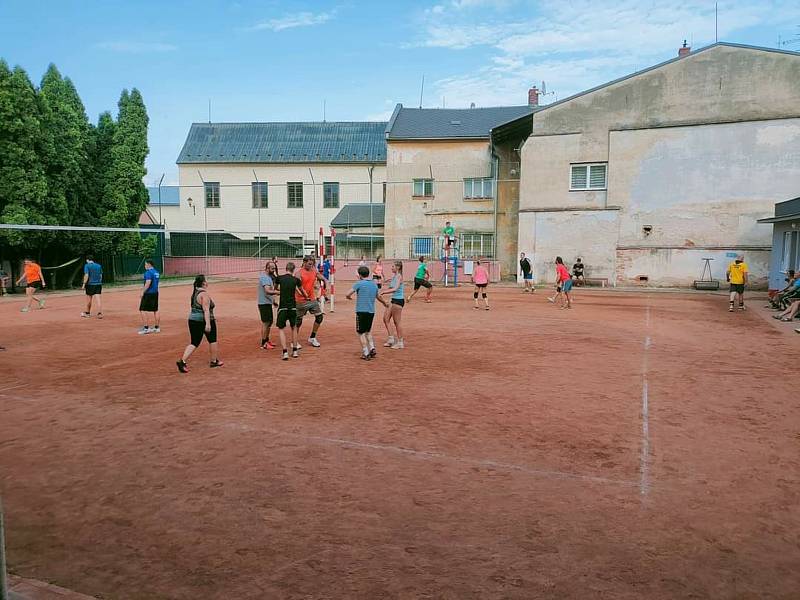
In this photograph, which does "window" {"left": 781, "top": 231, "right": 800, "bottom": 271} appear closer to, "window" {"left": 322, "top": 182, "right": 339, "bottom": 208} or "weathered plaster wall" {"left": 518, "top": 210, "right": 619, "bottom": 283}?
"weathered plaster wall" {"left": 518, "top": 210, "right": 619, "bottom": 283}

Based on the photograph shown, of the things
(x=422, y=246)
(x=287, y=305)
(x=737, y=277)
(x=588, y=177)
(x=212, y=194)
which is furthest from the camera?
(x=212, y=194)

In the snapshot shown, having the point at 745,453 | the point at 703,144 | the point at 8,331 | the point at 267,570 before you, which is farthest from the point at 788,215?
the point at 8,331

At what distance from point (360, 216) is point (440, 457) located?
127 feet

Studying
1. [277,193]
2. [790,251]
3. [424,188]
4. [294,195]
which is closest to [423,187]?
[424,188]

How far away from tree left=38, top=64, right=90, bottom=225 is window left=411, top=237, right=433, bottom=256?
1951cm

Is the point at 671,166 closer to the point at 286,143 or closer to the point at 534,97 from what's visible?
the point at 534,97

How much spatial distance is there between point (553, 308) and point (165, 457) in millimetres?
16884

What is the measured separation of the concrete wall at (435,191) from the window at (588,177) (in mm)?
7761

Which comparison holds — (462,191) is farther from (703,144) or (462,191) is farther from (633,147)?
(703,144)

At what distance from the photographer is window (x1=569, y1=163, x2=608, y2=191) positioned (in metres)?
31.3

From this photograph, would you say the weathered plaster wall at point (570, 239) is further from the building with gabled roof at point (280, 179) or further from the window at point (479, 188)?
the building with gabled roof at point (280, 179)

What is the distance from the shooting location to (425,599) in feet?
12.3

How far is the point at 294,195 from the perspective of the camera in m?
47.9

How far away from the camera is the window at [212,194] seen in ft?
159
